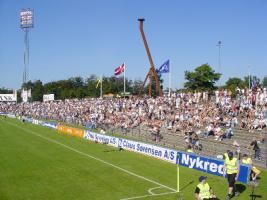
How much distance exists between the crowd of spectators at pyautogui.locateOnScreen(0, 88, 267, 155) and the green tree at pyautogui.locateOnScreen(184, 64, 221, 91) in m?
28.0

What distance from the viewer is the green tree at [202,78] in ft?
253

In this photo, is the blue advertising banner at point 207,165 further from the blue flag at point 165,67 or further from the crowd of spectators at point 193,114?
the blue flag at point 165,67

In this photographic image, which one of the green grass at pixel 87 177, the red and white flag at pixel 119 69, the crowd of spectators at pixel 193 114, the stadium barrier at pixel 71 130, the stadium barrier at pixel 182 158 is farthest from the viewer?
the red and white flag at pixel 119 69

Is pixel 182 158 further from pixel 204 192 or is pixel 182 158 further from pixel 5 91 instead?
pixel 5 91

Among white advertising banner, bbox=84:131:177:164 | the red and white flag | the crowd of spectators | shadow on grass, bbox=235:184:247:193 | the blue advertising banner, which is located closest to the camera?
shadow on grass, bbox=235:184:247:193

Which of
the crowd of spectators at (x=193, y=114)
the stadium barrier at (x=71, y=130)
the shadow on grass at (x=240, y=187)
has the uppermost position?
the crowd of spectators at (x=193, y=114)

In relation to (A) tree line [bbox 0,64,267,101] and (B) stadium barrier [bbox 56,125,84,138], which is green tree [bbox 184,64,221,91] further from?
(B) stadium barrier [bbox 56,125,84,138]

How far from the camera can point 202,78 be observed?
77188 millimetres

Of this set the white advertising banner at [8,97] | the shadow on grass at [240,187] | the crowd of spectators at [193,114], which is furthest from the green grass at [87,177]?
the white advertising banner at [8,97]

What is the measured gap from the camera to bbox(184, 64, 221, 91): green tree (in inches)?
3031

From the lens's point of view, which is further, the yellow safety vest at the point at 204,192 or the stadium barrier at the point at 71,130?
the stadium barrier at the point at 71,130

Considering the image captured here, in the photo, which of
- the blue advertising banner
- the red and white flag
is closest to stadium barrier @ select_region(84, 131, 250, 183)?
the blue advertising banner

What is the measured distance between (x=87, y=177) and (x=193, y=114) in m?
16.9

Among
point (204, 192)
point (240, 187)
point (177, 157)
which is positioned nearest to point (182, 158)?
point (177, 157)
